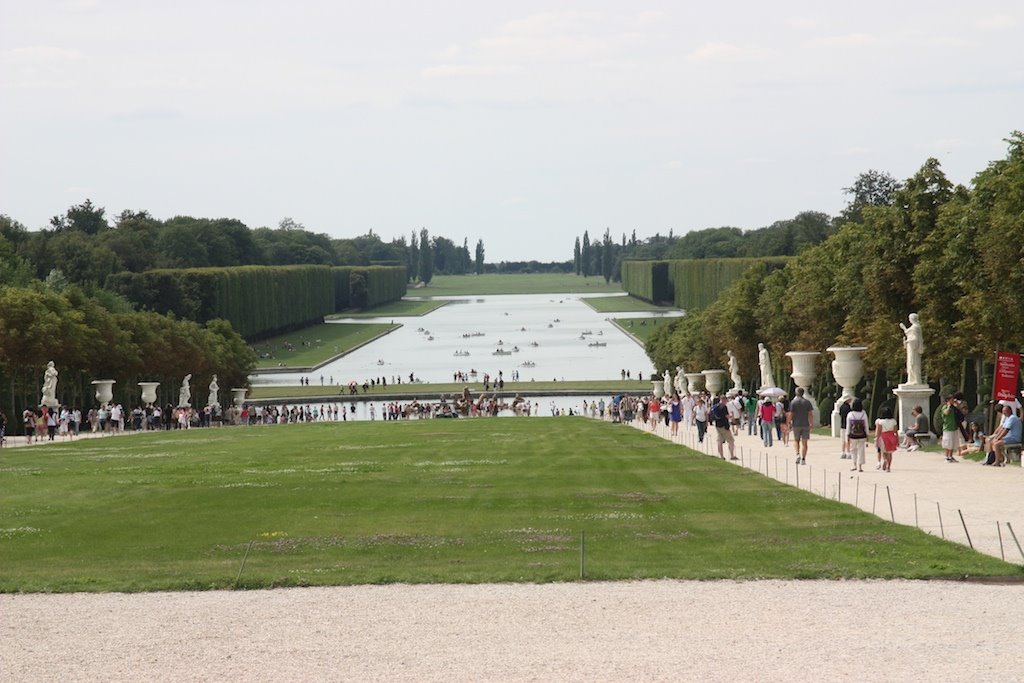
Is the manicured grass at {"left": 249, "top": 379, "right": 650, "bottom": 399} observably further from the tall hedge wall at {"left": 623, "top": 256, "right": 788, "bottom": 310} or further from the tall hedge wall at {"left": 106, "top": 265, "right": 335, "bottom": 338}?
the tall hedge wall at {"left": 623, "top": 256, "right": 788, "bottom": 310}

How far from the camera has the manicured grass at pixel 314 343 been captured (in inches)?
4793

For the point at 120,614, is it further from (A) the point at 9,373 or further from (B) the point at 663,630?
(A) the point at 9,373

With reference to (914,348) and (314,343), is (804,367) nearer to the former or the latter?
(914,348)

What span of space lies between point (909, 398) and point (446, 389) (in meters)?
64.0

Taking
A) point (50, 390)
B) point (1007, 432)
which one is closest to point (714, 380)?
point (50, 390)

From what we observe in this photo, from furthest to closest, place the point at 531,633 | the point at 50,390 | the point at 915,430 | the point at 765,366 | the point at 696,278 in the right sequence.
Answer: the point at 696,278 < the point at 50,390 < the point at 765,366 < the point at 915,430 < the point at 531,633

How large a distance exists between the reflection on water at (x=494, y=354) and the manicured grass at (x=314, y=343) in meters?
1.70

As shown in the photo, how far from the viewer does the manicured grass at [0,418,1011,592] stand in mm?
15133

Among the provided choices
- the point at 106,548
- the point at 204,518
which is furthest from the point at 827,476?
the point at 106,548

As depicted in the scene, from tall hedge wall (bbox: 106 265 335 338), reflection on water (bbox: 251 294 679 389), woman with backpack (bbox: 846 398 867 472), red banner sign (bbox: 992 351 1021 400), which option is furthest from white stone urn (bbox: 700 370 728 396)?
tall hedge wall (bbox: 106 265 335 338)

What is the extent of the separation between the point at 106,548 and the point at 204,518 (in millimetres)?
2526

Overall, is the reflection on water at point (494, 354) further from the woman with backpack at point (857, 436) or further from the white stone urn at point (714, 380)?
the woman with backpack at point (857, 436)

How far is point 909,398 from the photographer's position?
1324 inches

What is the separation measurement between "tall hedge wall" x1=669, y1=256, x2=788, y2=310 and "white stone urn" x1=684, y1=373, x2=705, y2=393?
5999 cm
